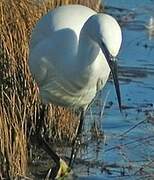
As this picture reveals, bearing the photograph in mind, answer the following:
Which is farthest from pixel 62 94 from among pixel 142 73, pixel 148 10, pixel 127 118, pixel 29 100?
pixel 148 10

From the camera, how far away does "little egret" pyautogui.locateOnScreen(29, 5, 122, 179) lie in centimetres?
608

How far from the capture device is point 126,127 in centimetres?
740

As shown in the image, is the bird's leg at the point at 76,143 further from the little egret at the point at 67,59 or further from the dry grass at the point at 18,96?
the dry grass at the point at 18,96

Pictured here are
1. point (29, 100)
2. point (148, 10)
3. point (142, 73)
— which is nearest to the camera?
point (29, 100)

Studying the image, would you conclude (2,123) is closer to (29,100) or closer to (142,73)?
(29,100)

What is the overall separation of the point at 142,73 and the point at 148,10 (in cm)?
283

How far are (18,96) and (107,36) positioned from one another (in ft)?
3.49

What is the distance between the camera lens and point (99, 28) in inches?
224

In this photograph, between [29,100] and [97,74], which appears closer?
[97,74]

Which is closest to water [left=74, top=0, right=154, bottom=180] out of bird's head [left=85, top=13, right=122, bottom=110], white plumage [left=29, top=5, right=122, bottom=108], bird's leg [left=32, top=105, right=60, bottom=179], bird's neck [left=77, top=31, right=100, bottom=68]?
bird's leg [left=32, top=105, right=60, bottom=179]

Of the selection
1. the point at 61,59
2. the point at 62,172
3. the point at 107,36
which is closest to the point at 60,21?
the point at 61,59

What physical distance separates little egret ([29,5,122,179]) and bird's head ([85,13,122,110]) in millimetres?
79

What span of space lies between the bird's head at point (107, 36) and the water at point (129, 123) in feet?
2.92

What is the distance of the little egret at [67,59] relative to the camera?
20.0 ft
